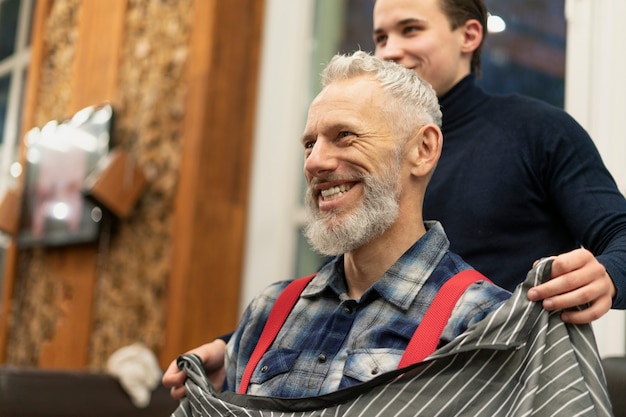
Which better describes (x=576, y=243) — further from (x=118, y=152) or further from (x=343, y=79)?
(x=118, y=152)

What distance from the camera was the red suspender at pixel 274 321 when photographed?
70.6 inches

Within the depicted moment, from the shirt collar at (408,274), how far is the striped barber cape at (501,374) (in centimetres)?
20

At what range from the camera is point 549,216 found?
6.56ft

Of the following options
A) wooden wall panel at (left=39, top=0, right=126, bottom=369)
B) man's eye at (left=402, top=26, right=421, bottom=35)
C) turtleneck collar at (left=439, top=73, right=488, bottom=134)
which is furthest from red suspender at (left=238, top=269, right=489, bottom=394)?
wooden wall panel at (left=39, top=0, right=126, bottom=369)

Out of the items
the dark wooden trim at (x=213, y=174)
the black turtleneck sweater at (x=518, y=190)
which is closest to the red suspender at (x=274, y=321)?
the black turtleneck sweater at (x=518, y=190)

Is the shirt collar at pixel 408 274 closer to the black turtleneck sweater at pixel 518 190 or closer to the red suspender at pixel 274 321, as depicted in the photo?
the red suspender at pixel 274 321

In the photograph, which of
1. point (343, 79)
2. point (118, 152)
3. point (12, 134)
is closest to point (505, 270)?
point (343, 79)

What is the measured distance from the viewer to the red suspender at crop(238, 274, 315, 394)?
70.6 inches

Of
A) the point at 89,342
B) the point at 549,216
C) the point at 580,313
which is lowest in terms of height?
the point at 89,342

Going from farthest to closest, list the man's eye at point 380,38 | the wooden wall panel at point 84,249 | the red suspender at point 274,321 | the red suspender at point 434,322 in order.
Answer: the wooden wall panel at point 84,249 < the man's eye at point 380,38 < the red suspender at point 274,321 < the red suspender at point 434,322

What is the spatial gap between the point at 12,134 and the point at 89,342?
3.15m

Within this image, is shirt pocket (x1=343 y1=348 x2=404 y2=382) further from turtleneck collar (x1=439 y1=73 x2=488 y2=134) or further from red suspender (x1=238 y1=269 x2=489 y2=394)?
turtleneck collar (x1=439 y1=73 x2=488 y2=134)

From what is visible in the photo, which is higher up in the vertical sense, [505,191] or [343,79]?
[343,79]

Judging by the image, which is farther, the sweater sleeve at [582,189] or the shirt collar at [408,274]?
the sweater sleeve at [582,189]
